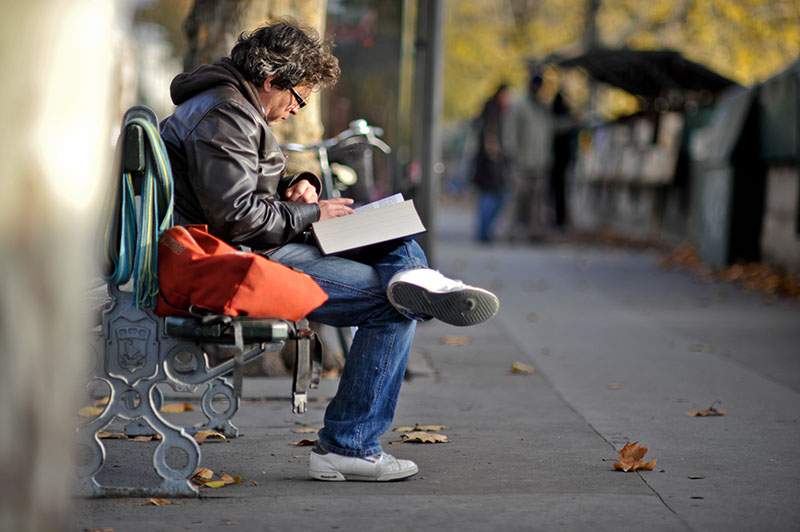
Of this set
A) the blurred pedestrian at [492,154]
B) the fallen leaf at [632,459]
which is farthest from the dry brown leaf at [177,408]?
the blurred pedestrian at [492,154]

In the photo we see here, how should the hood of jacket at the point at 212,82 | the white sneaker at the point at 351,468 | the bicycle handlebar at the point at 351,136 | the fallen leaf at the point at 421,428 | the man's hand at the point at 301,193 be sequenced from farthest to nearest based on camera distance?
the bicycle handlebar at the point at 351,136, the fallen leaf at the point at 421,428, the man's hand at the point at 301,193, the white sneaker at the point at 351,468, the hood of jacket at the point at 212,82

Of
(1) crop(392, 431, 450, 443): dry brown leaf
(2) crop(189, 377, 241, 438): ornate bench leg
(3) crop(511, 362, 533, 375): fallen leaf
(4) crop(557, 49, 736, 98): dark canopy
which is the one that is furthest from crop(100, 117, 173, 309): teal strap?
(4) crop(557, 49, 736, 98): dark canopy

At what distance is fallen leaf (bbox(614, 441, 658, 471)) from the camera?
4.48 meters

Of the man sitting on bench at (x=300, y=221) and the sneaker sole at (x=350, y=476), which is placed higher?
the man sitting on bench at (x=300, y=221)

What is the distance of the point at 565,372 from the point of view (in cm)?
701

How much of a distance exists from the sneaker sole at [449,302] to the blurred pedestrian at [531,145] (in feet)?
43.5

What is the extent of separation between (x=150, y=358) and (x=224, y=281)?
1.76ft

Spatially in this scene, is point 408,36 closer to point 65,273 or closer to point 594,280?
point 594,280

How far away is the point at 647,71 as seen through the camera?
19.0 m

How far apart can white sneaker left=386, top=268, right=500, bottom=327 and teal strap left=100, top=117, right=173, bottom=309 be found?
813mm

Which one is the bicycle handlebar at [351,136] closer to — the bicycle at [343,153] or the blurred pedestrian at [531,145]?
the bicycle at [343,153]

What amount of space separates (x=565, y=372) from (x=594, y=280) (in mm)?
5671

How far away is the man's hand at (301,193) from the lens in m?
4.41

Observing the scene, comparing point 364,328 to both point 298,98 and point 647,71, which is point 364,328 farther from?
point 647,71
